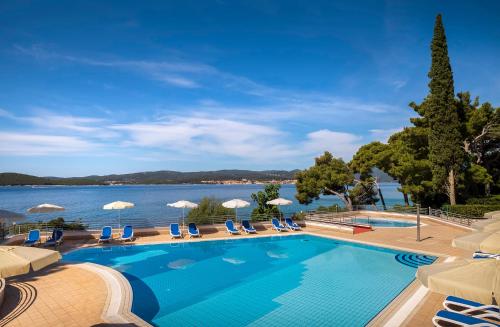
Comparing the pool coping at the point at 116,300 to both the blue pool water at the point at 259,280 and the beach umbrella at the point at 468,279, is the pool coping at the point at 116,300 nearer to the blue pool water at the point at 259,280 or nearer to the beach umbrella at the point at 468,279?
the blue pool water at the point at 259,280

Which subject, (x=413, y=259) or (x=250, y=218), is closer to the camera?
(x=413, y=259)

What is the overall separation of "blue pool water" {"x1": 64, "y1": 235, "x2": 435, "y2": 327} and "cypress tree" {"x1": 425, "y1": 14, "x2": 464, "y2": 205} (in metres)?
10.5

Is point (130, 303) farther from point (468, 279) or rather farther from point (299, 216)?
point (299, 216)

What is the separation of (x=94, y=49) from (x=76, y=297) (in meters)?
12.6

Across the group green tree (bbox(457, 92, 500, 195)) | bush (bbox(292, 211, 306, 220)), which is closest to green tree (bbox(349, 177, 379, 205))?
green tree (bbox(457, 92, 500, 195))

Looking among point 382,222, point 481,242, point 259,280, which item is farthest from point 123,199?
point 481,242

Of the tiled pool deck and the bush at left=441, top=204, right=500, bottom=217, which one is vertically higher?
the bush at left=441, top=204, right=500, bottom=217

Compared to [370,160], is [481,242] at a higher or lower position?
lower

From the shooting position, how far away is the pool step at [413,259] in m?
11.5

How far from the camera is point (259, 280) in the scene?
1013 cm

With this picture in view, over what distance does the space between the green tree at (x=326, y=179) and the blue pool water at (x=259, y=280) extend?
536 inches

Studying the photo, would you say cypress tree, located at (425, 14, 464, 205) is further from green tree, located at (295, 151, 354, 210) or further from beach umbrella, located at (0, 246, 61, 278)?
beach umbrella, located at (0, 246, 61, 278)

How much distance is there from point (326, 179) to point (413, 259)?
17.1 m

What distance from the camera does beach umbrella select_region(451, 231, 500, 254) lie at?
6180mm
